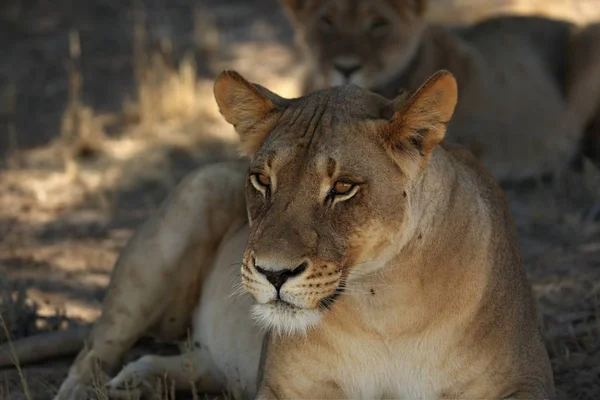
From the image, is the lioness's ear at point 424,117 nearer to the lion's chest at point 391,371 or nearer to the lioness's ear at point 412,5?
the lion's chest at point 391,371

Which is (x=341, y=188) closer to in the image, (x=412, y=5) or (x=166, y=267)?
(x=166, y=267)

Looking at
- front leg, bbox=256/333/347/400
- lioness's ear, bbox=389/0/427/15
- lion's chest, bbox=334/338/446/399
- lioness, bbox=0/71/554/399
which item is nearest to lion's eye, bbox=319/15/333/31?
lioness's ear, bbox=389/0/427/15

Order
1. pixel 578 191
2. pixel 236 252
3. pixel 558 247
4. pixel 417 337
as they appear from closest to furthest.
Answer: pixel 417 337 → pixel 236 252 → pixel 558 247 → pixel 578 191

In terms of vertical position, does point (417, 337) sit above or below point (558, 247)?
above

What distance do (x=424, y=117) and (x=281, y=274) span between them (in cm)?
57

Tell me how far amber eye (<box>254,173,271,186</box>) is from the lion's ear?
3.70 meters

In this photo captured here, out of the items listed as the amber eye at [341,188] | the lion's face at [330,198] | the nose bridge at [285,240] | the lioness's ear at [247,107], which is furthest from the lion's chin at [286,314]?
the lioness's ear at [247,107]

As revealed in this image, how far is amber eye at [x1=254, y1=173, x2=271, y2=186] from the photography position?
3207 millimetres

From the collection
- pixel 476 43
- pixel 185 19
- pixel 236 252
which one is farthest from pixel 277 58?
pixel 236 252

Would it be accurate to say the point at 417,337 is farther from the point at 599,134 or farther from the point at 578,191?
the point at 599,134

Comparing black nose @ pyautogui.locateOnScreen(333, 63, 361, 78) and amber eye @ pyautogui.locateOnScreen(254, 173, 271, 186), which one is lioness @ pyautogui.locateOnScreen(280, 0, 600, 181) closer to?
black nose @ pyautogui.locateOnScreen(333, 63, 361, 78)

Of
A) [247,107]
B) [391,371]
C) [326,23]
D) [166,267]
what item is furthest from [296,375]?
[326,23]

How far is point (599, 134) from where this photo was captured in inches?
288

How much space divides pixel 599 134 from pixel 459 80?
1.02 m
